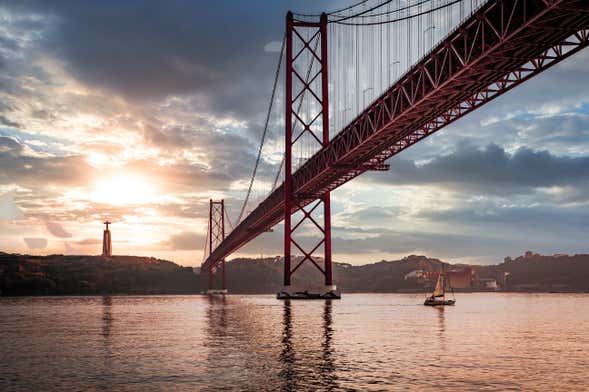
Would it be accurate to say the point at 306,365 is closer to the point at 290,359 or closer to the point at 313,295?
the point at 290,359

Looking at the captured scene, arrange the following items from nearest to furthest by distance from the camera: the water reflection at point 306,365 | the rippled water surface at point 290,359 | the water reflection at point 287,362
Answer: the water reflection at point 287,362 < the water reflection at point 306,365 < the rippled water surface at point 290,359

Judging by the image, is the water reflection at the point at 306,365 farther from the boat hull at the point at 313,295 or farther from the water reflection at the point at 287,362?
the boat hull at the point at 313,295

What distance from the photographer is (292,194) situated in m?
67.9

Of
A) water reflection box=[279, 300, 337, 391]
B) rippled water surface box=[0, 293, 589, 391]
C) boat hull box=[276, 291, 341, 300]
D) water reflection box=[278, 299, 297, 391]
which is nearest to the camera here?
water reflection box=[278, 299, 297, 391]

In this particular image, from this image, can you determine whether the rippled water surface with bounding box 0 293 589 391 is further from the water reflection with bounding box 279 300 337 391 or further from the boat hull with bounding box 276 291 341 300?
the boat hull with bounding box 276 291 341 300

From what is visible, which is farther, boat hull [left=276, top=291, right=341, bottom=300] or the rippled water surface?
boat hull [left=276, top=291, right=341, bottom=300]

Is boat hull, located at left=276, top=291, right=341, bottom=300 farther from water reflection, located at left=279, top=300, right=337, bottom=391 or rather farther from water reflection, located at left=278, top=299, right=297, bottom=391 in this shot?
water reflection, located at left=279, top=300, right=337, bottom=391

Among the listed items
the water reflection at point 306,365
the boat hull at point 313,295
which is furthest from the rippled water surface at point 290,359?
the boat hull at point 313,295

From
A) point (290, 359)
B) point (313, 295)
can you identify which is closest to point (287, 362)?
point (290, 359)

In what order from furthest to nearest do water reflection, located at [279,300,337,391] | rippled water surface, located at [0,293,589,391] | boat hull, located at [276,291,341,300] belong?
1. boat hull, located at [276,291,341,300]
2. rippled water surface, located at [0,293,589,391]
3. water reflection, located at [279,300,337,391]

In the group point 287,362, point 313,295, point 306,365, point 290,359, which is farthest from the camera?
point 313,295

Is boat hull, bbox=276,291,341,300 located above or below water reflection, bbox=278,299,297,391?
above

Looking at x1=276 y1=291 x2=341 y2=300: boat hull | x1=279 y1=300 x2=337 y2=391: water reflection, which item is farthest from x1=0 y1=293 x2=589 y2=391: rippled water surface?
x1=276 y1=291 x2=341 y2=300: boat hull

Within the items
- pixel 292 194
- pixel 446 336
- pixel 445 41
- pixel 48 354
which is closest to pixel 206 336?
pixel 48 354
